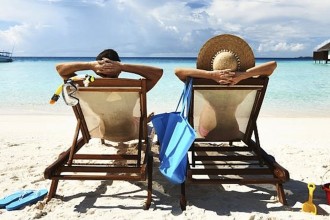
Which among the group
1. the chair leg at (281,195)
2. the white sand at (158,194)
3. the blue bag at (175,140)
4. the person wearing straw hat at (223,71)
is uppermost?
the person wearing straw hat at (223,71)

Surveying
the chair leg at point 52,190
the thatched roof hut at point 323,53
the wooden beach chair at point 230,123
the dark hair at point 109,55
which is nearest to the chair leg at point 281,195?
the wooden beach chair at point 230,123

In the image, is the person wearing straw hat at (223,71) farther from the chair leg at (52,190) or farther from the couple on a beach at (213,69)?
the chair leg at (52,190)

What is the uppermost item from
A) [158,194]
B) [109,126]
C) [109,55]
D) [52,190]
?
[109,55]

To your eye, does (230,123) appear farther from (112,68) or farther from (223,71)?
(112,68)

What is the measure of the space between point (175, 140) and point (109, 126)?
89 cm

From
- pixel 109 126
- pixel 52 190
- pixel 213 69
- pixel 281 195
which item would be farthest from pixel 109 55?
pixel 281 195

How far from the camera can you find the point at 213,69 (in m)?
3.33

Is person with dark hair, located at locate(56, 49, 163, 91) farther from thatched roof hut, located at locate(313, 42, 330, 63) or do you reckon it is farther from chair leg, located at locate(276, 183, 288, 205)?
thatched roof hut, located at locate(313, 42, 330, 63)

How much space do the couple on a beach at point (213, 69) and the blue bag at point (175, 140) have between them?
0.92 ft

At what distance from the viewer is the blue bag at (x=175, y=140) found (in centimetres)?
285

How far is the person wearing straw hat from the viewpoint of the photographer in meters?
3.12

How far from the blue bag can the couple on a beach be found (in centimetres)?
28

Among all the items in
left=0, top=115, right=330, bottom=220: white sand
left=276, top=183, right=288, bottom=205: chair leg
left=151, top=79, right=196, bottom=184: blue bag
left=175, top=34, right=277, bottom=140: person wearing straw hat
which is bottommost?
left=0, top=115, right=330, bottom=220: white sand

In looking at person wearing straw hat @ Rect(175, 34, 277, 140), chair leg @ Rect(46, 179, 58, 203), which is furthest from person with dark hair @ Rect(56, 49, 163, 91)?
chair leg @ Rect(46, 179, 58, 203)
